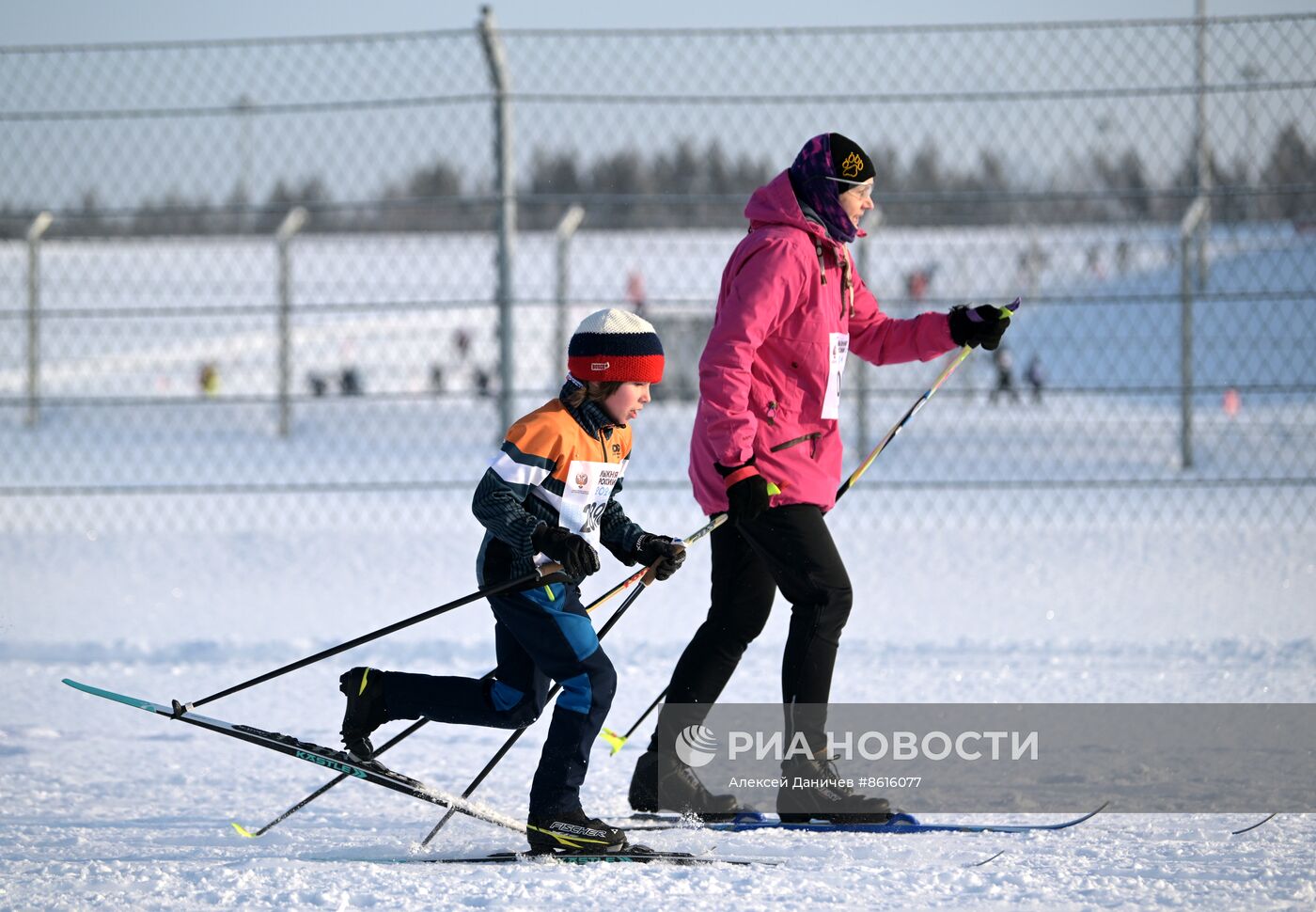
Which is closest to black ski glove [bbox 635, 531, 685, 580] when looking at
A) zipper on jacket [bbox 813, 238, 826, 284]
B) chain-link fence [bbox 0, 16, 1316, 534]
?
zipper on jacket [bbox 813, 238, 826, 284]

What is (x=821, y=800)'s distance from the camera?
11.8 feet

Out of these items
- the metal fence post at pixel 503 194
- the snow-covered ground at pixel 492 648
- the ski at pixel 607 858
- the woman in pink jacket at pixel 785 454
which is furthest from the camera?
the metal fence post at pixel 503 194

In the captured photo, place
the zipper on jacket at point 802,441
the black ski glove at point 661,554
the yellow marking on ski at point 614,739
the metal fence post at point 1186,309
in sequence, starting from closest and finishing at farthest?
the black ski glove at point 661,554, the zipper on jacket at point 802,441, the yellow marking on ski at point 614,739, the metal fence post at point 1186,309

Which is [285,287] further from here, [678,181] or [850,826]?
[850,826]

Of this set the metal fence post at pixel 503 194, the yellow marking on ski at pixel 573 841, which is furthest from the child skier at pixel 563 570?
the metal fence post at pixel 503 194

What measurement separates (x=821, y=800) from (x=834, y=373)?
1.15 m

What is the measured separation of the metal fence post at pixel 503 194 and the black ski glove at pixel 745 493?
3.23 meters

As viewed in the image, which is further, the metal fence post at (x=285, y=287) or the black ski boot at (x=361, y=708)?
the metal fence post at (x=285, y=287)

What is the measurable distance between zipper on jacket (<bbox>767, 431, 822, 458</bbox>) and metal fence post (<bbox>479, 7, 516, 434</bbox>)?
3.08m

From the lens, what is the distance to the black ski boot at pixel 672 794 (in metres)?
3.71

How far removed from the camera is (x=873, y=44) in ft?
22.4

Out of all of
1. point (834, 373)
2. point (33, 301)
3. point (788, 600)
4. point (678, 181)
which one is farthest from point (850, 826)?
point (33, 301)

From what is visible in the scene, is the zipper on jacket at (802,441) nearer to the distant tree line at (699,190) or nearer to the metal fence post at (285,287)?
the distant tree line at (699,190)

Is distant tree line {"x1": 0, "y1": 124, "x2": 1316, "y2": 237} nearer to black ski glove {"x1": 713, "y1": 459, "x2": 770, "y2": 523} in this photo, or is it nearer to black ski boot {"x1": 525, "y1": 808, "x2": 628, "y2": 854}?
black ski glove {"x1": 713, "y1": 459, "x2": 770, "y2": 523}
